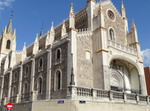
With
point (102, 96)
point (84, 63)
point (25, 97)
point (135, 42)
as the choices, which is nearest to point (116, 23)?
point (135, 42)

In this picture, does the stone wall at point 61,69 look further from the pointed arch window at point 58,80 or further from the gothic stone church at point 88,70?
the pointed arch window at point 58,80

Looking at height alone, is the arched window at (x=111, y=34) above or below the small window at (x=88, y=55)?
above

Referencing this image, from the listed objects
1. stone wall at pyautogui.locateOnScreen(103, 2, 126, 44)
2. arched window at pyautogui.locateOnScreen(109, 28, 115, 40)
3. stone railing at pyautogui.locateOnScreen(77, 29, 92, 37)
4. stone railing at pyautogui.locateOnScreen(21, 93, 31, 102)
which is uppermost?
stone wall at pyautogui.locateOnScreen(103, 2, 126, 44)

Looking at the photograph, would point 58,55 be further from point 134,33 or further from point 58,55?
point 134,33

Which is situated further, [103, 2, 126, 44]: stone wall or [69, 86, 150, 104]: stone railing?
[103, 2, 126, 44]: stone wall

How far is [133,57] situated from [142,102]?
7.19m

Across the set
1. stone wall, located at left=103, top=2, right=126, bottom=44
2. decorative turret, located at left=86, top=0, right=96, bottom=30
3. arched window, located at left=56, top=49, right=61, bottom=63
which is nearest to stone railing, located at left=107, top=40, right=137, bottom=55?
stone wall, located at left=103, top=2, right=126, bottom=44

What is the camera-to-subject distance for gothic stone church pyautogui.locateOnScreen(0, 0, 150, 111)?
16.6 meters

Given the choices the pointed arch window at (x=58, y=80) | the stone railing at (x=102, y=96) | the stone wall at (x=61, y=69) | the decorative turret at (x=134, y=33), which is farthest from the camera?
the decorative turret at (x=134, y=33)

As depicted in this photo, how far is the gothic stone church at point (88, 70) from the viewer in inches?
653

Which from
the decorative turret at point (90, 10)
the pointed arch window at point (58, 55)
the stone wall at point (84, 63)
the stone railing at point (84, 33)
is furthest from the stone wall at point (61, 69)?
the decorative turret at point (90, 10)

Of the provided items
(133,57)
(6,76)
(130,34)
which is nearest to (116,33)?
(130,34)

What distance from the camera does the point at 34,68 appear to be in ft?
86.2

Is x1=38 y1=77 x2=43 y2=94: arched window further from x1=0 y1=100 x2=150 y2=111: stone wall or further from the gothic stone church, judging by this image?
x1=0 y1=100 x2=150 y2=111: stone wall
